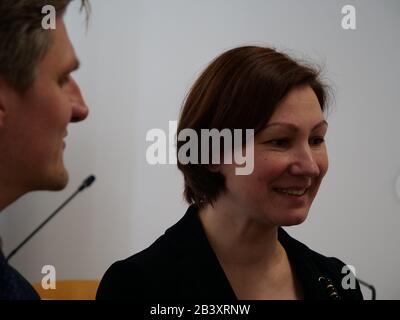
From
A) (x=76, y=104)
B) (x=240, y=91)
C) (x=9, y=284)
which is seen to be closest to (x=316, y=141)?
(x=240, y=91)

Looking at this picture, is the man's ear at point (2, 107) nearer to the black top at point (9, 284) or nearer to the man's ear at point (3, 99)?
the man's ear at point (3, 99)

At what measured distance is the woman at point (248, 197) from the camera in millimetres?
608

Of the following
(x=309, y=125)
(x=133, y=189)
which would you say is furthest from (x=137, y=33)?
(x=309, y=125)

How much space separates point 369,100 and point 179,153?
1.74 ft

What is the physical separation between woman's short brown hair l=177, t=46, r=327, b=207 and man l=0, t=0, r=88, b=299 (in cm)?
24

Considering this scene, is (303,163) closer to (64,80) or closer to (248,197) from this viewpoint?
(248,197)

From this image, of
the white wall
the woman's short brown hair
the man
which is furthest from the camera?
the white wall

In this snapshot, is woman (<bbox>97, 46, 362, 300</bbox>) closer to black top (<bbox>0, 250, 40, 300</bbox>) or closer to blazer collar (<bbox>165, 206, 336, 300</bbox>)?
blazer collar (<bbox>165, 206, 336, 300</bbox>)

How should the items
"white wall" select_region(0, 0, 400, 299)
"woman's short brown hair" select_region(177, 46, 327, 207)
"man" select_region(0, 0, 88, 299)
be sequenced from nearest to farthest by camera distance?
"man" select_region(0, 0, 88, 299)
"woman's short brown hair" select_region(177, 46, 327, 207)
"white wall" select_region(0, 0, 400, 299)

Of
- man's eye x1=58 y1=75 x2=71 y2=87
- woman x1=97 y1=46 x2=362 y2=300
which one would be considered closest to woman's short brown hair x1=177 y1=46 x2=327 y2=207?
woman x1=97 y1=46 x2=362 y2=300

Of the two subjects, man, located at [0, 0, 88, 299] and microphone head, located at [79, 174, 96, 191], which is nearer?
man, located at [0, 0, 88, 299]

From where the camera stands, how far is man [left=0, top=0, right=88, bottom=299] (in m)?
0.45

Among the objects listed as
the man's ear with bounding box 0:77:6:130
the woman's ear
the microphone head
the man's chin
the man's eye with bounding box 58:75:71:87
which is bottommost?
the microphone head
